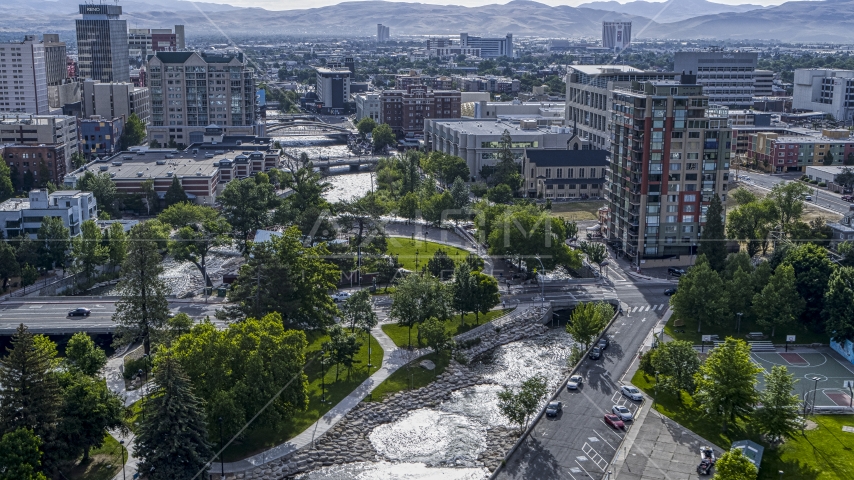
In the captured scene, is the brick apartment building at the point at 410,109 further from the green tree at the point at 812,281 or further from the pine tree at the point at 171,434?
the pine tree at the point at 171,434

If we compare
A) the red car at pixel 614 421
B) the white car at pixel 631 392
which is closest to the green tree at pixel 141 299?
the red car at pixel 614 421

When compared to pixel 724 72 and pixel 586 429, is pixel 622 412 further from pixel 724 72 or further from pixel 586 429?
pixel 724 72

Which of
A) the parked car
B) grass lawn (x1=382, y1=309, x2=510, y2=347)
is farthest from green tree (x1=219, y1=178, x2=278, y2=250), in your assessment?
the parked car

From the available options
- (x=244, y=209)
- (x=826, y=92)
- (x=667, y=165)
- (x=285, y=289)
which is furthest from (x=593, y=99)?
(x=285, y=289)

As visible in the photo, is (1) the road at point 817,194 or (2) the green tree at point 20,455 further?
(1) the road at point 817,194

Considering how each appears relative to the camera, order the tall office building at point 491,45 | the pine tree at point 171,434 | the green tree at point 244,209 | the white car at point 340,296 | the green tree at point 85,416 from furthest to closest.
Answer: the tall office building at point 491,45, the green tree at point 244,209, the white car at point 340,296, the green tree at point 85,416, the pine tree at point 171,434

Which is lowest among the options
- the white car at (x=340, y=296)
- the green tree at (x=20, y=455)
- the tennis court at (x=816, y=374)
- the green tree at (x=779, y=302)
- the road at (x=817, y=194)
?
the tennis court at (x=816, y=374)

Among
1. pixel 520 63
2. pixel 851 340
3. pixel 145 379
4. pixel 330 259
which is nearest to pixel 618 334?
pixel 851 340

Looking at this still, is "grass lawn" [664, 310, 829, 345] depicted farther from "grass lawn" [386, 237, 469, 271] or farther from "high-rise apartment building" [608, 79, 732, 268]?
"grass lawn" [386, 237, 469, 271]
